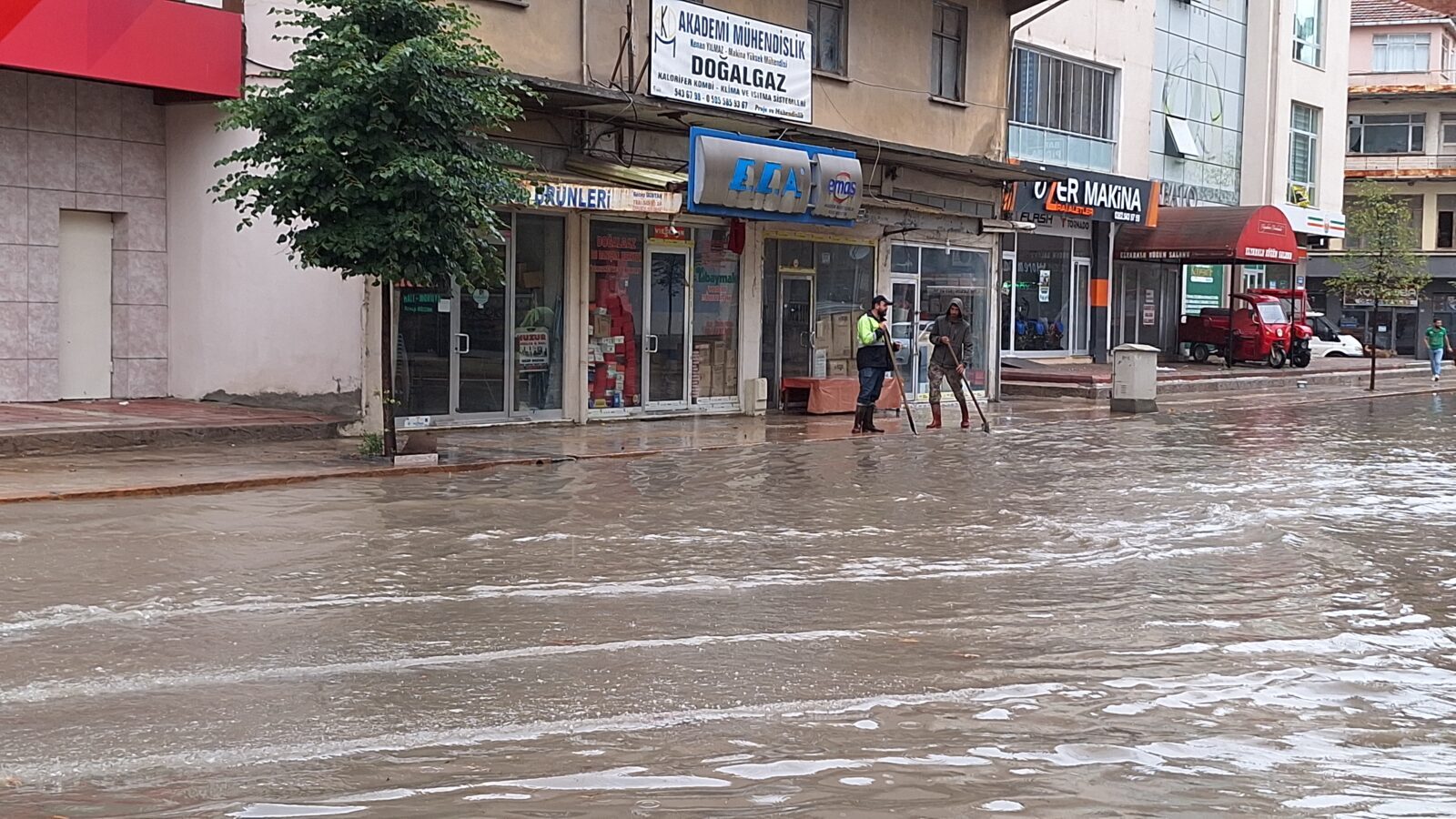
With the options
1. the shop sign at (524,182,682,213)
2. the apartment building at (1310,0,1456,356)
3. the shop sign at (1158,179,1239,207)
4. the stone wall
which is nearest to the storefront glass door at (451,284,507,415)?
the shop sign at (524,182,682,213)

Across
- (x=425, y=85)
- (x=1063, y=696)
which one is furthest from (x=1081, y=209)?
(x=1063, y=696)

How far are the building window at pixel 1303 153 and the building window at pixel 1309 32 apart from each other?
4.70ft

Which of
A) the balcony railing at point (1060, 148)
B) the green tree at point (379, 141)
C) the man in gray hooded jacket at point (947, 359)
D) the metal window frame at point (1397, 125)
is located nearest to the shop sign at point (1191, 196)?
the balcony railing at point (1060, 148)

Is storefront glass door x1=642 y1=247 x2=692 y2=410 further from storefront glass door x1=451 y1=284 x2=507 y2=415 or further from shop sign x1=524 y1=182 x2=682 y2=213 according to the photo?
storefront glass door x1=451 y1=284 x2=507 y2=415

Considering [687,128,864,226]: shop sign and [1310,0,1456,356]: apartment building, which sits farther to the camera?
[1310,0,1456,356]: apartment building

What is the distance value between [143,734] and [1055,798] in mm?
3284

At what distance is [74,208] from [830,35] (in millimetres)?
11363

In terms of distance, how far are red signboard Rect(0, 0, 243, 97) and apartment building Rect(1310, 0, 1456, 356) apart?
5496 centimetres

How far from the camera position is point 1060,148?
35.2 metres

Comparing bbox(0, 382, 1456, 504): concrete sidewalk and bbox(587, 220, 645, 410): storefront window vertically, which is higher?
bbox(587, 220, 645, 410): storefront window

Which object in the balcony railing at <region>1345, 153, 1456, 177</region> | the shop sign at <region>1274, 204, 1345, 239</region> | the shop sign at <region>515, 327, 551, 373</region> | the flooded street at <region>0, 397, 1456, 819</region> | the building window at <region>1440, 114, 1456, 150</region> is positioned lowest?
the flooded street at <region>0, 397, 1456, 819</region>

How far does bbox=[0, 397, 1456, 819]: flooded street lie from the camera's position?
5312 millimetres

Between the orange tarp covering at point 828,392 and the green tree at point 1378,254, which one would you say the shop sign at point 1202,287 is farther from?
the orange tarp covering at point 828,392

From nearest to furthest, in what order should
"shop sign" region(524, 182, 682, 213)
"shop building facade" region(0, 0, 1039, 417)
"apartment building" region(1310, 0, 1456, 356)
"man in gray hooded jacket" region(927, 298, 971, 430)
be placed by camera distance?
"shop building facade" region(0, 0, 1039, 417) → "shop sign" region(524, 182, 682, 213) → "man in gray hooded jacket" region(927, 298, 971, 430) → "apartment building" region(1310, 0, 1456, 356)
